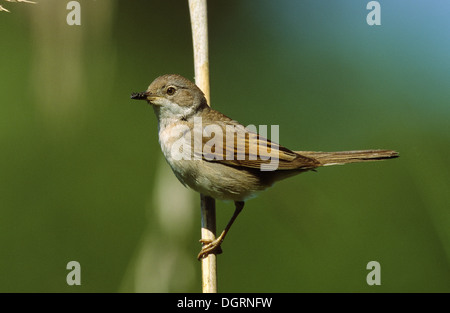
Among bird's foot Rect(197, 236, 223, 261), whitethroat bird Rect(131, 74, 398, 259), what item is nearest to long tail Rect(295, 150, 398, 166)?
whitethroat bird Rect(131, 74, 398, 259)

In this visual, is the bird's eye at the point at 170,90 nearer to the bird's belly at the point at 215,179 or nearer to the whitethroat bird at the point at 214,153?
the whitethroat bird at the point at 214,153

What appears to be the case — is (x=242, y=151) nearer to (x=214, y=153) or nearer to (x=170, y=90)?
(x=214, y=153)

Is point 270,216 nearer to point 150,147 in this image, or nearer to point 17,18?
point 150,147

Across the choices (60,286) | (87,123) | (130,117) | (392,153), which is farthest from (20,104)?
(392,153)

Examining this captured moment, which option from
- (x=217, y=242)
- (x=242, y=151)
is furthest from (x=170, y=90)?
(x=217, y=242)

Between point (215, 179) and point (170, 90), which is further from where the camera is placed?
point (170, 90)

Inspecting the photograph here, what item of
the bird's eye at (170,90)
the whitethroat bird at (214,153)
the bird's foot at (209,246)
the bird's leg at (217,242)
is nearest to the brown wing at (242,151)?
the whitethroat bird at (214,153)
